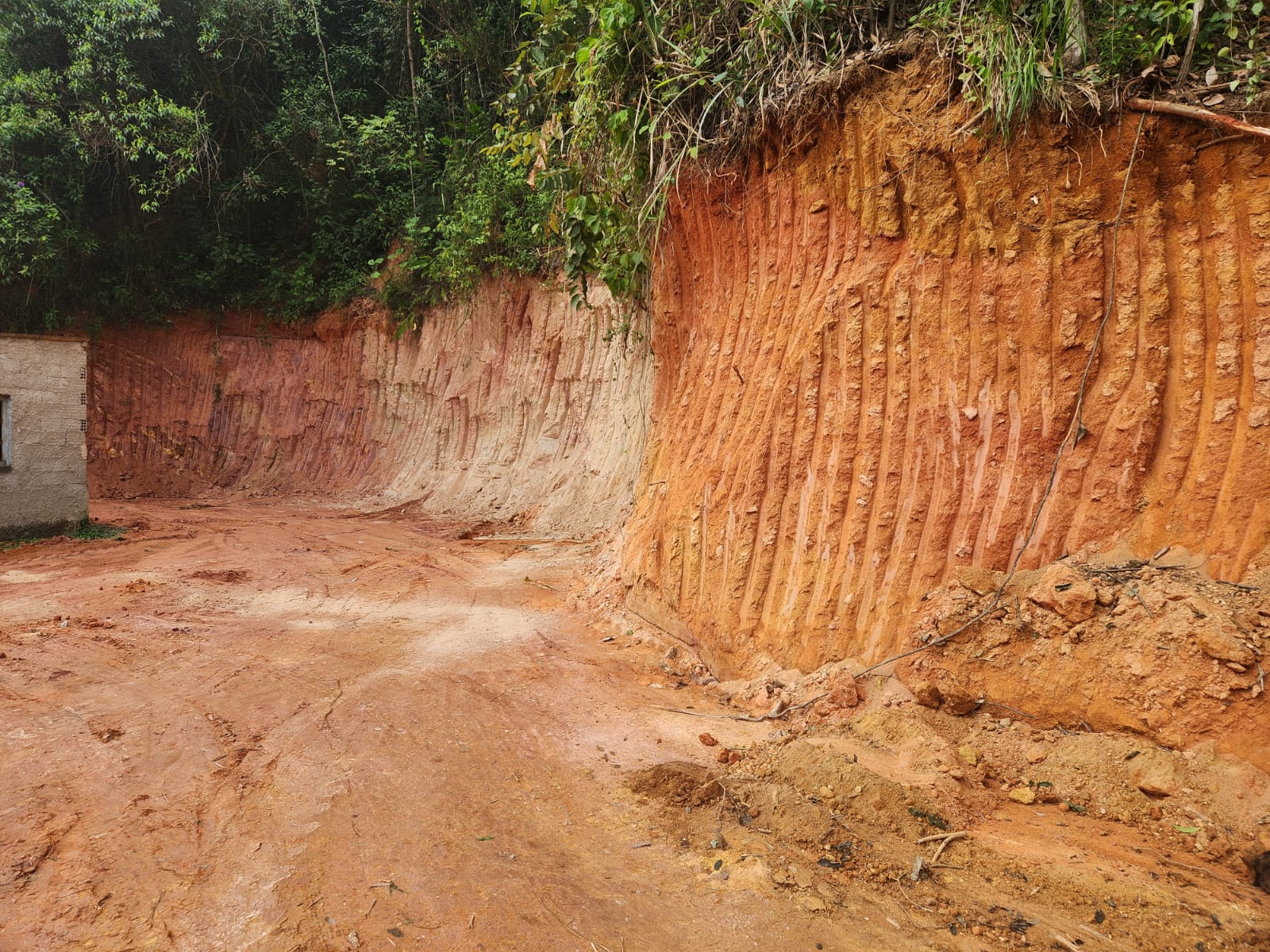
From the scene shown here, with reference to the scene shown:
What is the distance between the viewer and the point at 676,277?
704 centimetres

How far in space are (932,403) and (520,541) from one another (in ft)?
23.4

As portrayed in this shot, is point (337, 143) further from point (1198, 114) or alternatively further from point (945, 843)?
point (945, 843)

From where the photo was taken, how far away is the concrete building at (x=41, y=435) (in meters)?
9.95

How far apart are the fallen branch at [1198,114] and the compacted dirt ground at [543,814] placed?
116 inches

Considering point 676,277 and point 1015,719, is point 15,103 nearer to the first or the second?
point 676,277

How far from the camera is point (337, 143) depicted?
1573 cm

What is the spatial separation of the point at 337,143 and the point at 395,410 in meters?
6.05

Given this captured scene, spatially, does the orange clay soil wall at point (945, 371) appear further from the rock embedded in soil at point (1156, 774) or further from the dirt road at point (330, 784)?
the dirt road at point (330, 784)

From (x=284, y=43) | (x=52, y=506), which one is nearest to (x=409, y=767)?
(x=52, y=506)

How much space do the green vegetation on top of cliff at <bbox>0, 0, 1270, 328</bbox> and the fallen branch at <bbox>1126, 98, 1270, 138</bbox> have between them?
252 centimetres

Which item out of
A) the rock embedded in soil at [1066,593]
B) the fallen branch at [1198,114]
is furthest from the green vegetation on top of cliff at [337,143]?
the rock embedded in soil at [1066,593]

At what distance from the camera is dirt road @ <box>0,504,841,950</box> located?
2.54m

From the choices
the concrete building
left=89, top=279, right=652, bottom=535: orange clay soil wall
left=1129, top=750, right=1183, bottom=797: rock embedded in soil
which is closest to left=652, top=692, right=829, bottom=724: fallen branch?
left=1129, top=750, right=1183, bottom=797: rock embedded in soil

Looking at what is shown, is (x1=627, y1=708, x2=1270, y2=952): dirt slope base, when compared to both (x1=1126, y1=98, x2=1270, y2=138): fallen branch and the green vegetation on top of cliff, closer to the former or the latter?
(x1=1126, y1=98, x2=1270, y2=138): fallen branch
